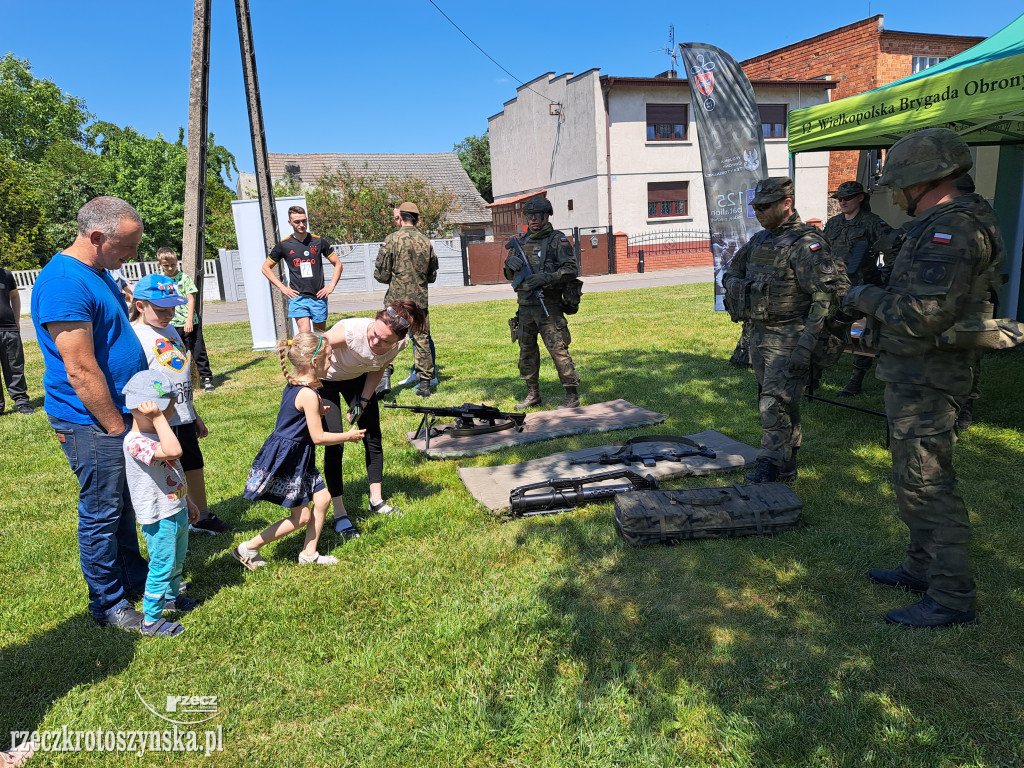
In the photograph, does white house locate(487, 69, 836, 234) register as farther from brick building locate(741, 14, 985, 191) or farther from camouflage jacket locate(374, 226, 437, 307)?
camouflage jacket locate(374, 226, 437, 307)

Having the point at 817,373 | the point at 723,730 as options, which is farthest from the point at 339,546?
the point at 817,373

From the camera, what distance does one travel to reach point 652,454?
18.0ft

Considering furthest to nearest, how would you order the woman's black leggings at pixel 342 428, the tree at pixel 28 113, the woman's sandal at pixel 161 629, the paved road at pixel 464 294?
the tree at pixel 28 113 → the paved road at pixel 464 294 → the woman's black leggings at pixel 342 428 → the woman's sandal at pixel 161 629

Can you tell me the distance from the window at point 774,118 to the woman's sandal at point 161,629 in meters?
35.2

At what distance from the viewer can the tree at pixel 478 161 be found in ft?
192

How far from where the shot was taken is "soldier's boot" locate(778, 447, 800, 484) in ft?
16.0

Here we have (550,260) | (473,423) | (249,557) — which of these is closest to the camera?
(249,557)

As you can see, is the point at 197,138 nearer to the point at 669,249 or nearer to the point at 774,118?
the point at 669,249

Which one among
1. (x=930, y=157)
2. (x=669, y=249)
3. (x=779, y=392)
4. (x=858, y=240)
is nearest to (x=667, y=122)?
(x=669, y=249)

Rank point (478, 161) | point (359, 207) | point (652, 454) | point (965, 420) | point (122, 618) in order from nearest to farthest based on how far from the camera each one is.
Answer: point (122, 618), point (652, 454), point (965, 420), point (359, 207), point (478, 161)

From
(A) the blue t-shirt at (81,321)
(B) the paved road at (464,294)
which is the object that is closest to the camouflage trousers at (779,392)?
(A) the blue t-shirt at (81,321)

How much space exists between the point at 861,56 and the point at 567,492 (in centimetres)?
3482

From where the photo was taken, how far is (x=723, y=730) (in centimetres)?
258

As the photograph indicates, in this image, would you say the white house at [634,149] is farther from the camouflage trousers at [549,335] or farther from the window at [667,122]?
the camouflage trousers at [549,335]
